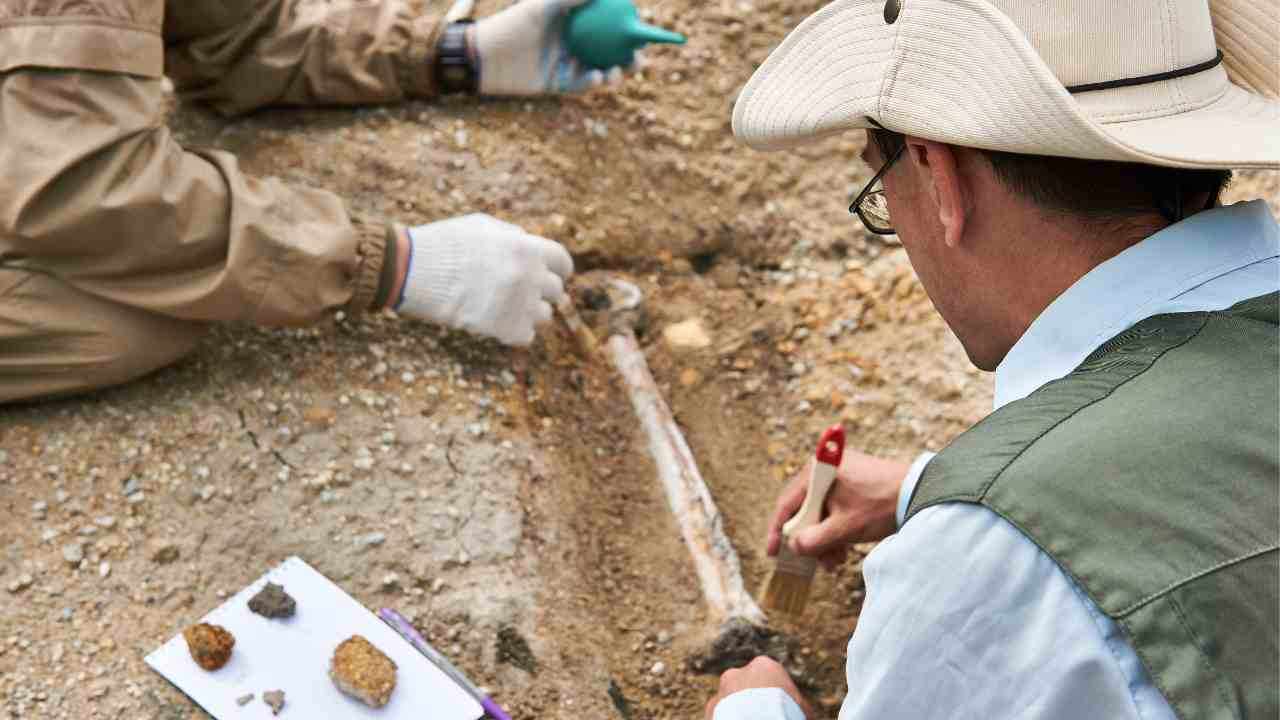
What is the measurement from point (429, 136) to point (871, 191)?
1.76 meters

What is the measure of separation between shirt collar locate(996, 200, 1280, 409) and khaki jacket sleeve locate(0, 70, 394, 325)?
1545mm

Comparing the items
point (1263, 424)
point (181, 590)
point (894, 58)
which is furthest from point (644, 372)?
point (1263, 424)

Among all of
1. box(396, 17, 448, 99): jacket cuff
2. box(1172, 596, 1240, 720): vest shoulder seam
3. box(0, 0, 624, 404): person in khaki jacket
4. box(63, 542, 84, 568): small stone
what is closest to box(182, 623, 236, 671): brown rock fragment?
box(63, 542, 84, 568): small stone

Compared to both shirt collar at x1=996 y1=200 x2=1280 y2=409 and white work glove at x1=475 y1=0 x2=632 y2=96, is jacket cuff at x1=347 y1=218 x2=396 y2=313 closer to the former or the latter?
white work glove at x1=475 y1=0 x2=632 y2=96

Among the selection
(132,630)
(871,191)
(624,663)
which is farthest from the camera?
(624,663)

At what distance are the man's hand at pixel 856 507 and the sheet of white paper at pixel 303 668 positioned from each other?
2.35 feet

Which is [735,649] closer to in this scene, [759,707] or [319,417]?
[759,707]

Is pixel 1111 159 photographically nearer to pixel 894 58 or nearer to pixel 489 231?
pixel 894 58

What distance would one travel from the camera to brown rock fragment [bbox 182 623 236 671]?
1.93 m

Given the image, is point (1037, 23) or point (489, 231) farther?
point (489, 231)

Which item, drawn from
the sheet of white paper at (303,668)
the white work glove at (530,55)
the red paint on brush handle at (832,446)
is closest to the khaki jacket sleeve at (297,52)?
the white work glove at (530,55)

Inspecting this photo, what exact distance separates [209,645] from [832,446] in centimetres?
119

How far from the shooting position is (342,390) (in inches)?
96.8

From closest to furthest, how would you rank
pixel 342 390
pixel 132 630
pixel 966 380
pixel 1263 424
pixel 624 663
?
pixel 1263 424
pixel 132 630
pixel 624 663
pixel 342 390
pixel 966 380
